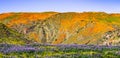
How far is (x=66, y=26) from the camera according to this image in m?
118

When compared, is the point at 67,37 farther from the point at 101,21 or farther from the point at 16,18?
the point at 16,18

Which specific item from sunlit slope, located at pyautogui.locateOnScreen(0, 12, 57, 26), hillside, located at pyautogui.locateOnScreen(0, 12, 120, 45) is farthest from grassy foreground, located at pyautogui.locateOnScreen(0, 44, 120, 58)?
sunlit slope, located at pyautogui.locateOnScreen(0, 12, 57, 26)

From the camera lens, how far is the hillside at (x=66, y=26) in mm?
107581

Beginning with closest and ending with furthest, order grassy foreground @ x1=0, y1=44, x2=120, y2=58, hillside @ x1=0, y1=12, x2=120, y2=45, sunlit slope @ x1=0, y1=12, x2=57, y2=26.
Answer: grassy foreground @ x1=0, y1=44, x2=120, y2=58, hillside @ x1=0, y1=12, x2=120, y2=45, sunlit slope @ x1=0, y1=12, x2=57, y2=26

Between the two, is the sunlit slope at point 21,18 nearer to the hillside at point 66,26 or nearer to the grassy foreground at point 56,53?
the hillside at point 66,26

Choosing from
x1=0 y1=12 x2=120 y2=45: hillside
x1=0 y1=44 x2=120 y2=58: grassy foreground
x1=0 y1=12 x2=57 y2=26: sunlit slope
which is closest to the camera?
x1=0 y1=44 x2=120 y2=58: grassy foreground

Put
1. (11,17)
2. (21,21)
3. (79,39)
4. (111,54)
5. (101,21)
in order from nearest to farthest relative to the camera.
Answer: (111,54)
(79,39)
(101,21)
(21,21)
(11,17)

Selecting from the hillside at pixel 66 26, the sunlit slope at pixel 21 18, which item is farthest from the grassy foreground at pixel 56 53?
the sunlit slope at pixel 21 18

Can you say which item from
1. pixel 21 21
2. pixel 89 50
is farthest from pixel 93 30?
pixel 89 50

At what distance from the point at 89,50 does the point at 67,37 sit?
8693 centimetres

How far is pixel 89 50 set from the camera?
25.0 metres

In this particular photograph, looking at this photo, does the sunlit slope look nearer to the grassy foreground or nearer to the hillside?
the hillside

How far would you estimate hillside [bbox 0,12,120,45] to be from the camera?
108 m

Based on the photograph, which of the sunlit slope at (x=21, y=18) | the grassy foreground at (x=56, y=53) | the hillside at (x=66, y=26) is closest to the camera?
the grassy foreground at (x=56, y=53)
